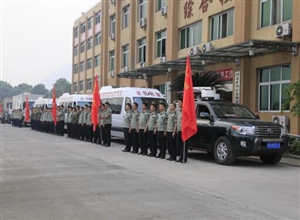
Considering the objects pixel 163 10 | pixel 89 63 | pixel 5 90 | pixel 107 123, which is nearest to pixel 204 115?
pixel 107 123

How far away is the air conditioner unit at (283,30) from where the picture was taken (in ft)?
51.9

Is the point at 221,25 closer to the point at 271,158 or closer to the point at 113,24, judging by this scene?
the point at 271,158

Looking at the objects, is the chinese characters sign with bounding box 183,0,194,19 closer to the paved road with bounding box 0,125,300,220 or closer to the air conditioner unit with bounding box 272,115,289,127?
the air conditioner unit with bounding box 272,115,289,127

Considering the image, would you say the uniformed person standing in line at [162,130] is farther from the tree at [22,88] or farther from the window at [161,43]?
the tree at [22,88]

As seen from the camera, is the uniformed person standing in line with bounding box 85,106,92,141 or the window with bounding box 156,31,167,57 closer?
the uniformed person standing in line with bounding box 85,106,92,141

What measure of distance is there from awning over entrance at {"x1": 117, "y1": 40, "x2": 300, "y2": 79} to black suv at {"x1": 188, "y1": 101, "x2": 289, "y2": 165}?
454cm

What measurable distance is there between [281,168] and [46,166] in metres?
6.01

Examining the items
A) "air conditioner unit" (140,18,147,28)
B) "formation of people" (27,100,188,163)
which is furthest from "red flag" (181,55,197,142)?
"air conditioner unit" (140,18,147,28)

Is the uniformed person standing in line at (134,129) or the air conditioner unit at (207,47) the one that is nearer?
the uniformed person standing in line at (134,129)

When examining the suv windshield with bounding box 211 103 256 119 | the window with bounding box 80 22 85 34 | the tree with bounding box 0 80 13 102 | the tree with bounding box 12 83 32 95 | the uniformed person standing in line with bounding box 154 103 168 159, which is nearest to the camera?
the suv windshield with bounding box 211 103 256 119

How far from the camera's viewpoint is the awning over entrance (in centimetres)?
1561

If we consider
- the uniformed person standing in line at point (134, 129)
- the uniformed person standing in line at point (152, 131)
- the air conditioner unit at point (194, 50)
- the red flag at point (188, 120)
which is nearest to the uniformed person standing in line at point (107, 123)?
the uniformed person standing in line at point (134, 129)

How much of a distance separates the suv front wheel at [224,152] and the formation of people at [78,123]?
606 centimetres

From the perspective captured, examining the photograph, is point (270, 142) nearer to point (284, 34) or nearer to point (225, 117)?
point (225, 117)
